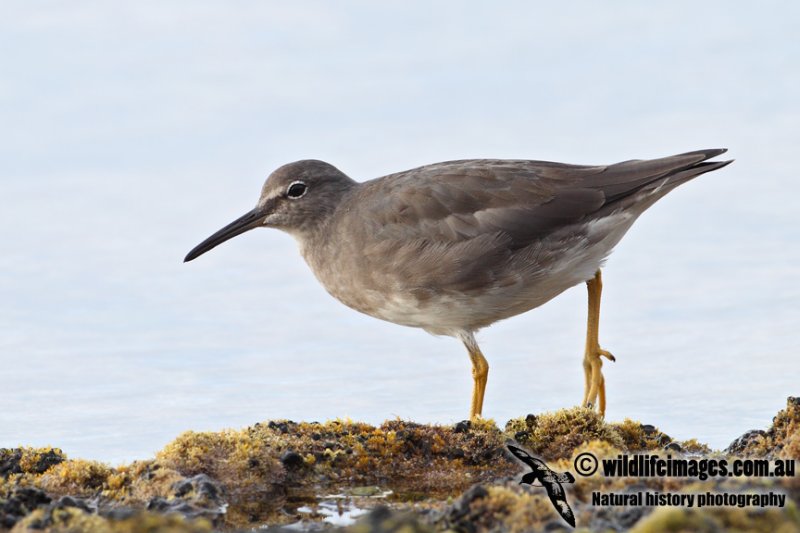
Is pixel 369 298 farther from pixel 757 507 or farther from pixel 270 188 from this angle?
pixel 757 507

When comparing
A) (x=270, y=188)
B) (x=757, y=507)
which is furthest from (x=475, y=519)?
(x=270, y=188)

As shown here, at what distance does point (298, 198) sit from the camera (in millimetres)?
12648

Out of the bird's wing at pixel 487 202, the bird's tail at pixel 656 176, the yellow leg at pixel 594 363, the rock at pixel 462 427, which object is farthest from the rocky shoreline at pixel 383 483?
the bird's tail at pixel 656 176

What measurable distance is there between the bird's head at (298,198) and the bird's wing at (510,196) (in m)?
1.17

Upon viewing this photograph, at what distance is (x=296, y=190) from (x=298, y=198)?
11 centimetres

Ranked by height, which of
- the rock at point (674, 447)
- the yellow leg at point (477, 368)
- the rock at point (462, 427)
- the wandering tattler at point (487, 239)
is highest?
the wandering tattler at point (487, 239)

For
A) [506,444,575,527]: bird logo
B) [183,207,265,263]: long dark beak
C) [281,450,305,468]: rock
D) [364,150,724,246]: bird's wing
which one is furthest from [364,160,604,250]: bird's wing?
[506,444,575,527]: bird logo

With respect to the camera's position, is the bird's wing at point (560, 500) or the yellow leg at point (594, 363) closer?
the bird's wing at point (560, 500)

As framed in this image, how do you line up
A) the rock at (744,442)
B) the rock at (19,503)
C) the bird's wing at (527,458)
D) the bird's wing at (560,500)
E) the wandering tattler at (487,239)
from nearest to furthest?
the bird's wing at (560,500) < the rock at (19,503) < the bird's wing at (527,458) < the rock at (744,442) < the wandering tattler at (487,239)

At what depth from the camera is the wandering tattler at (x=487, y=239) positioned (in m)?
10.9

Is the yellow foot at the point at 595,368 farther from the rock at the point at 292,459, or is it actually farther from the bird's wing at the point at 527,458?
the rock at the point at 292,459

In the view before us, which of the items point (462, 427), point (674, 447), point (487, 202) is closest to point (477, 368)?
point (487, 202)

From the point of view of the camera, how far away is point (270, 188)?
502 inches

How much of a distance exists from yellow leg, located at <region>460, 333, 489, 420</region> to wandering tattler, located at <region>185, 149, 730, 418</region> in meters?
0.01
